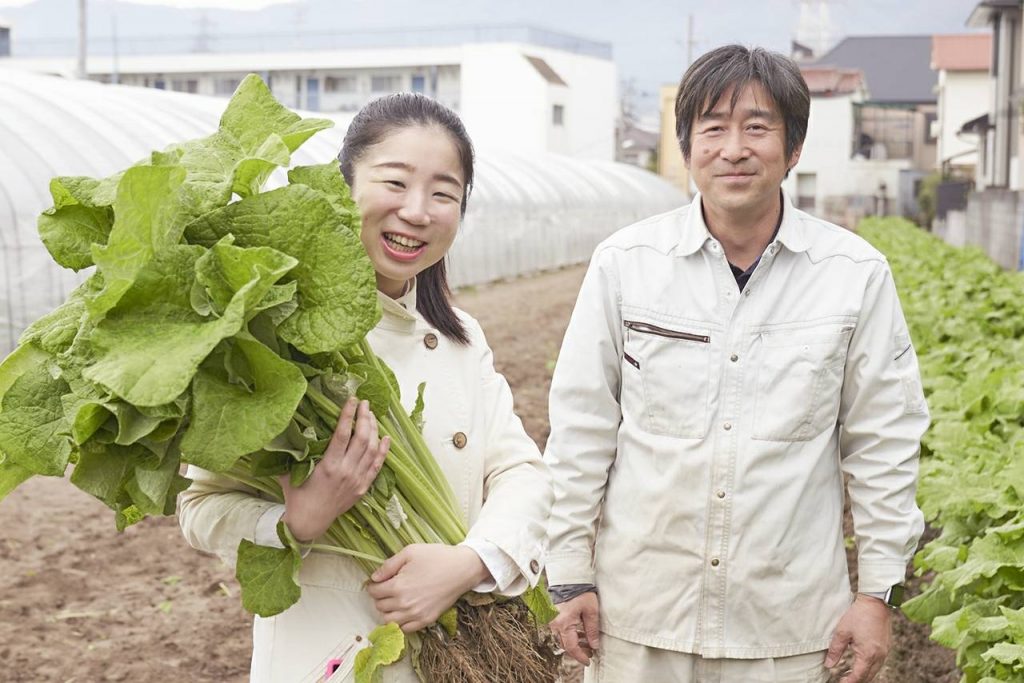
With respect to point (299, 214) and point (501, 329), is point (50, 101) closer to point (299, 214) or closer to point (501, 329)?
point (501, 329)

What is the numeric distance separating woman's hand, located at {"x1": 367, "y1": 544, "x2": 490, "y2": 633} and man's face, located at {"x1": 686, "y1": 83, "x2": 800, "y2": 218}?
0.99m

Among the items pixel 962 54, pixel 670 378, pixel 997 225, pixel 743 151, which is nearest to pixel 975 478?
pixel 670 378

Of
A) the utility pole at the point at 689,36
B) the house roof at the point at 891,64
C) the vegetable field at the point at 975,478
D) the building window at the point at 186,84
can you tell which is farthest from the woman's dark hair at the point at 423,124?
the house roof at the point at 891,64

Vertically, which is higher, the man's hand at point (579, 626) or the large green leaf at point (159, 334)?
the large green leaf at point (159, 334)

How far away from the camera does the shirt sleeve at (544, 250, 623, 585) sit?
2.58 meters

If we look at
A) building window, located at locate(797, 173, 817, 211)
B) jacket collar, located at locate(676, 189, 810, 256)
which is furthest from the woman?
building window, located at locate(797, 173, 817, 211)

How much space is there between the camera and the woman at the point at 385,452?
73.7 inches

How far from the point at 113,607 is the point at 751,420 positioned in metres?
3.72

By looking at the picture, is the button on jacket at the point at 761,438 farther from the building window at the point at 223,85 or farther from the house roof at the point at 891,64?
the house roof at the point at 891,64

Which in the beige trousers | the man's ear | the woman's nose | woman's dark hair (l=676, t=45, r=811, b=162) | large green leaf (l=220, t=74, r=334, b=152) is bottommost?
the beige trousers

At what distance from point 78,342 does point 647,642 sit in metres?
1.40

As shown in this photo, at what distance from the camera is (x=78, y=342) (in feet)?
5.25

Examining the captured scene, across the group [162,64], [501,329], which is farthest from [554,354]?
[162,64]

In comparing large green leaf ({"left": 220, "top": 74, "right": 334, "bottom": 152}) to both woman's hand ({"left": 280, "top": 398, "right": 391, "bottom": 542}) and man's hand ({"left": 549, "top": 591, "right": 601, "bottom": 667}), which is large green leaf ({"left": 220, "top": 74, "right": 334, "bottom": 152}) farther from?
man's hand ({"left": 549, "top": 591, "right": 601, "bottom": 667})
